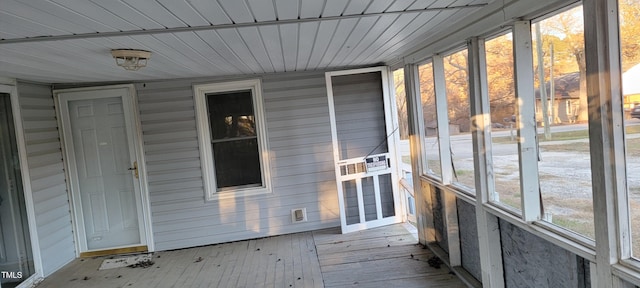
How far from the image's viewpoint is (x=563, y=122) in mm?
1889

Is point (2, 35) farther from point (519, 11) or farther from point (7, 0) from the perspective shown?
point (519, 11)

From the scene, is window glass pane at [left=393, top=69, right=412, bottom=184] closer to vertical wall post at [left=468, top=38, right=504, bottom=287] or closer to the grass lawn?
vertical wall post at [left=468, top=38, right=504, bottom=287]

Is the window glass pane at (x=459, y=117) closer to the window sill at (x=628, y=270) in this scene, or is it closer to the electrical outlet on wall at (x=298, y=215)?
the window sill at (x=628, y=270)

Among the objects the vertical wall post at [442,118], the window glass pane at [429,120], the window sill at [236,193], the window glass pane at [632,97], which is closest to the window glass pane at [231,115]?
the window sill at [236,193]

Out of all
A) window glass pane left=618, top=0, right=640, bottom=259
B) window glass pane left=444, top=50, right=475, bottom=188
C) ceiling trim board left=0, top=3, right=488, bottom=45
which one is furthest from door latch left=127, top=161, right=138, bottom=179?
window glass pane left=618, top=0, right=640, bottom=259

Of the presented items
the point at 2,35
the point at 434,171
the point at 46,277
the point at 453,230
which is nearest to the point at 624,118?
the point at 453,230

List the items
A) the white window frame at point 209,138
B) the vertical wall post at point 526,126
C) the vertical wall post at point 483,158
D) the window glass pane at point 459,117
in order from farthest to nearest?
1. the white window frame at point 209,138
2. the window glass pane at point 459,117
3. the vertical wall post at point 483,158
4. the vertical wall post at point 526,126

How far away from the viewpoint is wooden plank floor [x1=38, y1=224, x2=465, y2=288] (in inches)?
138

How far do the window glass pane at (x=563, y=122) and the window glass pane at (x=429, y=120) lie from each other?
4.77ft

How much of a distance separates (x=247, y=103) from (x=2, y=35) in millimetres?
2900

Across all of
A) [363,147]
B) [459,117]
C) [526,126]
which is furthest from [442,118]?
[363,147]

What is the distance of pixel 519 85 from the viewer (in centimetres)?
220

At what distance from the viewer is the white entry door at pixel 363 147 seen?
4.80 meters

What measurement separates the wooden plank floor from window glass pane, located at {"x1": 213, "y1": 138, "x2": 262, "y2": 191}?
78cm
